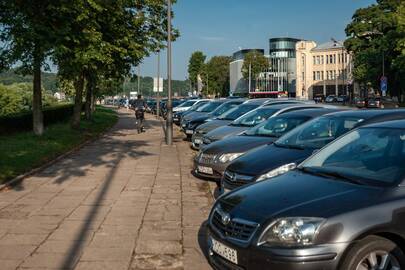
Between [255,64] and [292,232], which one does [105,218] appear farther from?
[255,64]

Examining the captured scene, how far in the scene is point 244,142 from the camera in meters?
10.5

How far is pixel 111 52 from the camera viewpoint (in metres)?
23.4

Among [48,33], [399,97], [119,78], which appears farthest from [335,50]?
[48,33]

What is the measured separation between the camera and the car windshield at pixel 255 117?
13.5 m

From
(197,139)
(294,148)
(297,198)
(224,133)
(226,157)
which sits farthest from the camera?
(197,139)

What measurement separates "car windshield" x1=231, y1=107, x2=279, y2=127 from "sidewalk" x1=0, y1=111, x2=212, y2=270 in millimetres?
1668

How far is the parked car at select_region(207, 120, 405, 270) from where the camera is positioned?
420 centimetres

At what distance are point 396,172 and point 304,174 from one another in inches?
36.1

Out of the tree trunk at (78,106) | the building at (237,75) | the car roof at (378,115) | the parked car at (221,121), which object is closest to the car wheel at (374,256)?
the car roof at (378,115)

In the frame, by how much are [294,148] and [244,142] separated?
92.6 inches

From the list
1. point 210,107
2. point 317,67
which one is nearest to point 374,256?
point 210,107

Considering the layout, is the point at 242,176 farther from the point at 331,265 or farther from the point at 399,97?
the point at 399,97

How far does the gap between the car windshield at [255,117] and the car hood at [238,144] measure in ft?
8.27

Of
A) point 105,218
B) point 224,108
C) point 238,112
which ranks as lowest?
point 105,218
